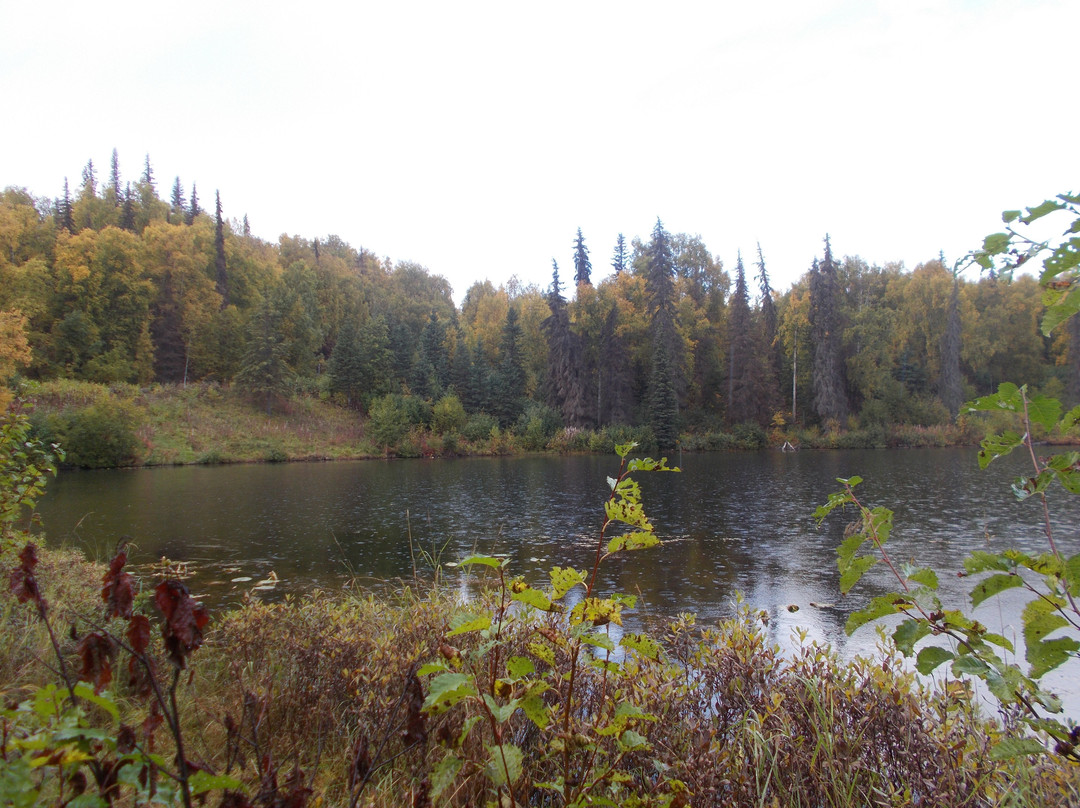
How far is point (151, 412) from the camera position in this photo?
37625 mm

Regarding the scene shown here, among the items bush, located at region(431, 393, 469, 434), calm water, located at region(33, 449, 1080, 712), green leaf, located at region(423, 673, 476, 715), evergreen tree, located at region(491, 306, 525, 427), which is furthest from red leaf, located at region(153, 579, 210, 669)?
evergreen tree, located at region(491, 306, 525, 427)

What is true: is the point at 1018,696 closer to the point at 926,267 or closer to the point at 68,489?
the point at 68,489

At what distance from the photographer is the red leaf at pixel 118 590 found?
132cm

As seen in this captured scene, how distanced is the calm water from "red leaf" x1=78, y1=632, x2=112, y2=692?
354cm

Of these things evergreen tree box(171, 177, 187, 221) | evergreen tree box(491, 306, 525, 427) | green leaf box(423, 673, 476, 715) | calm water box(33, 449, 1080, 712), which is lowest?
calm water box(33, 449, 1080, 712)

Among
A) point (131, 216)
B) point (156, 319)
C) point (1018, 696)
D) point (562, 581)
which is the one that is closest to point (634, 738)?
point (562, 581)

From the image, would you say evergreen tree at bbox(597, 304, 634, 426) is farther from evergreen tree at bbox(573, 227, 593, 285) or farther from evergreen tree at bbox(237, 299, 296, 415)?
evergreen tree at bbox(237, 299, 296, 415)

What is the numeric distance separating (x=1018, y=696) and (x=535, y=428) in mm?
42690

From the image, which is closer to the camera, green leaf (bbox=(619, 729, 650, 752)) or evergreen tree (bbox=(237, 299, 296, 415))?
green leaf (bbox=(619, 729, 650, 752))

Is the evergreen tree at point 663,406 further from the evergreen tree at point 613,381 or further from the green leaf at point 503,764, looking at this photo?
the green leaf at point 503,764

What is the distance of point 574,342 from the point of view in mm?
47219

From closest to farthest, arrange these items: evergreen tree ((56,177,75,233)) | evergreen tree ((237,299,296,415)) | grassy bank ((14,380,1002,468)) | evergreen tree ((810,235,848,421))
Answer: grassy bank ((14,380,1002,468))
evergreen tree ((237,299,296,415))
evergreen tree ((810,235,848,421))
evergreen tree ((56,177,75,233))

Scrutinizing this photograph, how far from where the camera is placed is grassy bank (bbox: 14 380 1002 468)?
33688mm

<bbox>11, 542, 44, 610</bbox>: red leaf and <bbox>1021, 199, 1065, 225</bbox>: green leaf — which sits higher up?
<bbox>1021, 199, 1065, 225</bbox>: green leaf
